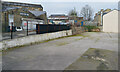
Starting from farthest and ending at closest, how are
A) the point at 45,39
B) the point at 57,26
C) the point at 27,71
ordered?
the point at 57,26 → the point at 45,39 → the point at 27,71

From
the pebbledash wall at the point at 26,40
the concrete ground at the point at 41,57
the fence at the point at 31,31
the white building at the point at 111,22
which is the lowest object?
the concrete ground at the point at 41,57

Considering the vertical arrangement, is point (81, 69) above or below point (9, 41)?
below

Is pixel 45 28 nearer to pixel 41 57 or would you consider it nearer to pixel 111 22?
pixel 41 57

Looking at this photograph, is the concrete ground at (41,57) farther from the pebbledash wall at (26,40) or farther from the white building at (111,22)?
the white building at (111,22)

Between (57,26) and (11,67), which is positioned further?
(57,26)

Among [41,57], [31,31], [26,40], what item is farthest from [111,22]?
[41,57]

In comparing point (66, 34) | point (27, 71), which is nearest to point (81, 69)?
point (27, 71)

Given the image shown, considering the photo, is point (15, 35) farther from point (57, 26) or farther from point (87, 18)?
point (87, 18)

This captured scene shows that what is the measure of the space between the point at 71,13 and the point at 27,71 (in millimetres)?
66444

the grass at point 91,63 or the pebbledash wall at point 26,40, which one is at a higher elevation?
the pebbledash wall at point 26,40

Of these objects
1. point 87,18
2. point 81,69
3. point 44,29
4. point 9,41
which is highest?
point 87,18

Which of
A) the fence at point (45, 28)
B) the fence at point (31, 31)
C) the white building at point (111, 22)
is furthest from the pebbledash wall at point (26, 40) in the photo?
the white building at point (111, 22)

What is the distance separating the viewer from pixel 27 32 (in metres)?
11.3

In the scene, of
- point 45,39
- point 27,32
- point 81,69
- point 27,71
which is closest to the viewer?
point 27,71
